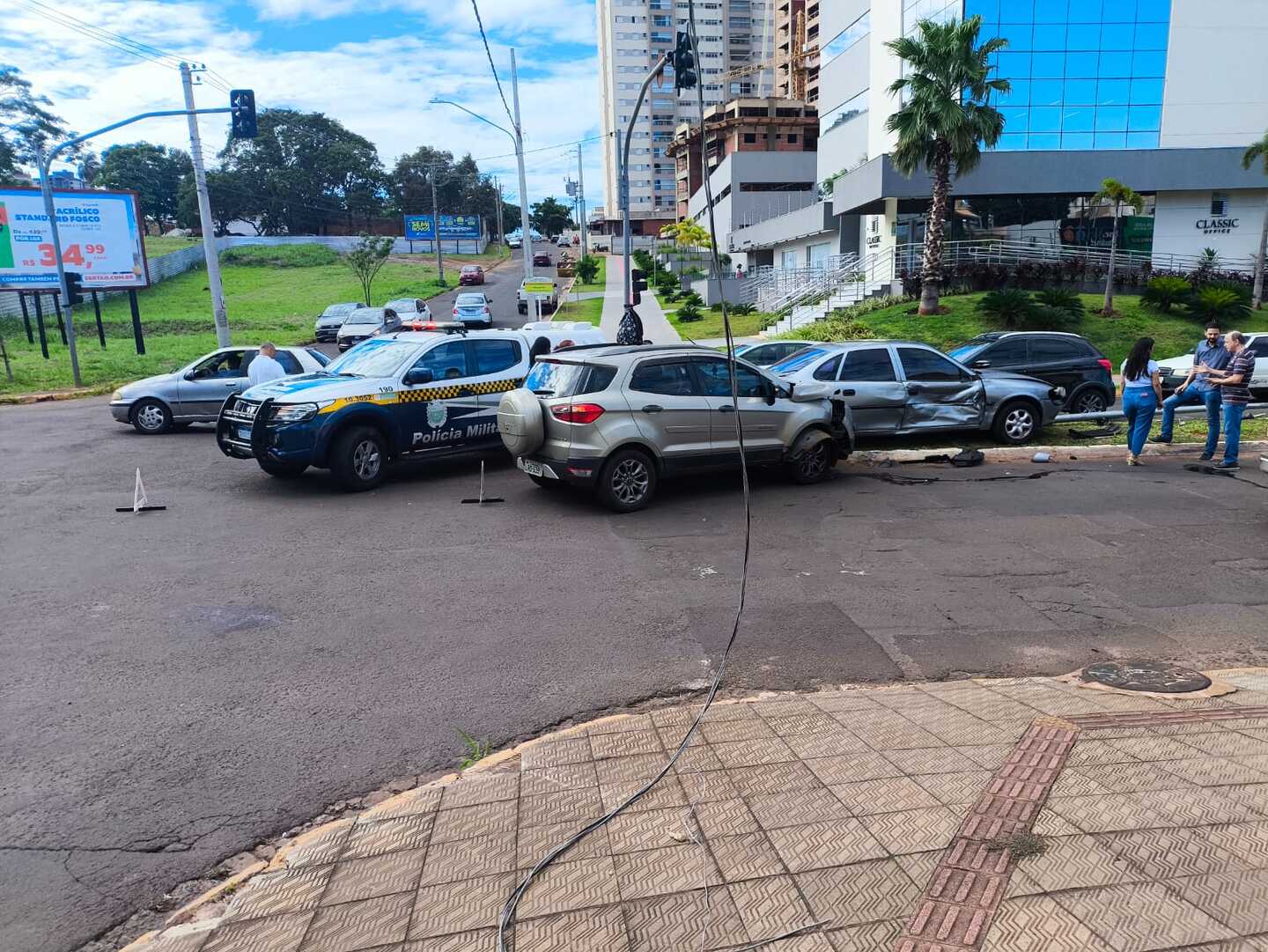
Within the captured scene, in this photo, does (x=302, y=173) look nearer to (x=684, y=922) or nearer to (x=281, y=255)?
(x=281, y=255)

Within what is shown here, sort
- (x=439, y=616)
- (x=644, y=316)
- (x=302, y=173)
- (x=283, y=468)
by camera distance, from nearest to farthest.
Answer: (x=439, y=616), (x=283, y=468), (x=644, y=316), (x=302, y=173)

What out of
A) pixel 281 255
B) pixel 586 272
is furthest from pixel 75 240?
pixel 281 255

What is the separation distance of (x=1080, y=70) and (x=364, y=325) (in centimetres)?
3072

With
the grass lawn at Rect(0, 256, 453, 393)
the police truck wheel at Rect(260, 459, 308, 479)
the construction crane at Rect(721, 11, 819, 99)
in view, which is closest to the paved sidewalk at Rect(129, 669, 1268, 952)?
the police truck wheel at Rect(260, 459, 308, 479)

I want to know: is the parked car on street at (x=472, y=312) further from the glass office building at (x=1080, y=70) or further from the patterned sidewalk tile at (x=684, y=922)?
the patterned sidewalk tile at (x=684, y=922)

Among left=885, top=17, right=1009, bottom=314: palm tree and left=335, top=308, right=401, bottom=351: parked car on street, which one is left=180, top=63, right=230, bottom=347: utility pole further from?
left=885, top=17, right=1009, bottom=314: palm tree

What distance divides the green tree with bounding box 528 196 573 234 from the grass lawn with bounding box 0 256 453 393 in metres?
61.7

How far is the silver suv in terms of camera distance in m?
9.32

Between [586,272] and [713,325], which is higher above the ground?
[586,272]

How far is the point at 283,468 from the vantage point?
10609 millimetres

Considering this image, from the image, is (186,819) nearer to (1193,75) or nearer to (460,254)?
(1193,75)

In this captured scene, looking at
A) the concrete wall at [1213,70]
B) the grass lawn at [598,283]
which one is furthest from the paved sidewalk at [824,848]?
the grass lawn at [598,283]

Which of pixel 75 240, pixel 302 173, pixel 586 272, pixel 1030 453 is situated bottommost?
pixel 1030 453

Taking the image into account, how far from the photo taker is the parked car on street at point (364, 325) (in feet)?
107
